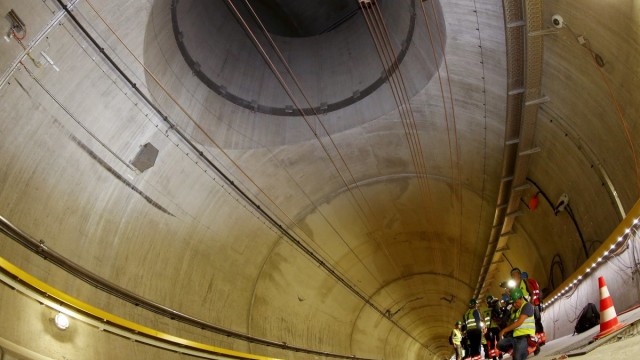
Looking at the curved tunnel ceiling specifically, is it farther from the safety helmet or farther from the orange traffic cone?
the safety helmet

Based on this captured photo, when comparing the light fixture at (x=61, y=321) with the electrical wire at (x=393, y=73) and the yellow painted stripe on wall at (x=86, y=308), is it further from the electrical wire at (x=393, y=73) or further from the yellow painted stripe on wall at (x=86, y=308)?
the electrical wire at (x=393, y=73)

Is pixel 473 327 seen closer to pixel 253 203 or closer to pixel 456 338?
pixel 456 338

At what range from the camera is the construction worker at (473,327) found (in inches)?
348

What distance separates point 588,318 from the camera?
672 centimetres

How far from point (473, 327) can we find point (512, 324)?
372 centimetres

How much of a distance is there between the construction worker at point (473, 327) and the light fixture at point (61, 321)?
5.93 m

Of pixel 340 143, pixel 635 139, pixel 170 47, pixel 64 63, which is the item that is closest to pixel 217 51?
pixel 170 47

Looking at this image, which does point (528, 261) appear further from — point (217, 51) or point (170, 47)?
point (170, 47)

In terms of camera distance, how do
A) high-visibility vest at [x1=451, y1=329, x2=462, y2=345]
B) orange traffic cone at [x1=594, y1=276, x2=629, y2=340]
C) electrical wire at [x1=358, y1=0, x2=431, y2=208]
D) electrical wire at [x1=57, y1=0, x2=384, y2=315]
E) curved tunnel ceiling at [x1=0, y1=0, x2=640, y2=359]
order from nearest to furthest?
1. orange traffic cone at [x1=594, y1=276, x2=629, y2=340]
2. curved tunnel ceiling at [x1=0, y1=0, x2=640, y2=359]
3. electrical wire at [x1=57, y1=0, x2=384, y2=315]
4. electrical wire at [x1=358, y1=0, x2=431, y2=208]
5. high-visibility vest at [x1=451, y1=329, x2=462, y2=345]

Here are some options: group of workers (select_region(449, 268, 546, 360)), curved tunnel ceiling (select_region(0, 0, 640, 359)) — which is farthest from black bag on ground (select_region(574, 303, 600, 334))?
curved tunnel ceiling (select_region(0, 0, 640, 359))

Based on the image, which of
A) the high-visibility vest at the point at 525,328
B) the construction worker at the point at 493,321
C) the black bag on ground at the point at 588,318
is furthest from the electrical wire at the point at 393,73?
the high-visibility vest at the point at 525,328

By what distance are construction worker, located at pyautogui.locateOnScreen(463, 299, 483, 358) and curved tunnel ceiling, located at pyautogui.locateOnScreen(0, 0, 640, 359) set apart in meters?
1.56

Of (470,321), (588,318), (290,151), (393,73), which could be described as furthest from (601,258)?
(290,151)

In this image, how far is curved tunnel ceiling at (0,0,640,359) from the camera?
5.88 metres
